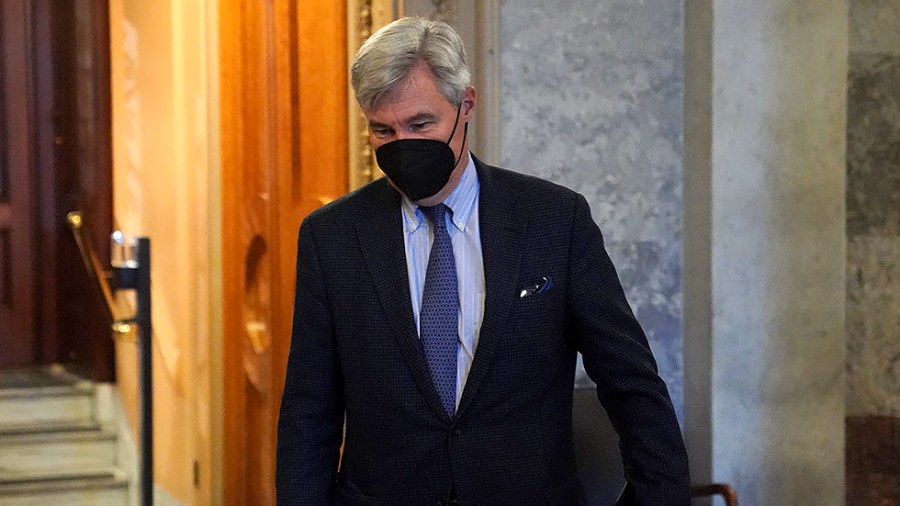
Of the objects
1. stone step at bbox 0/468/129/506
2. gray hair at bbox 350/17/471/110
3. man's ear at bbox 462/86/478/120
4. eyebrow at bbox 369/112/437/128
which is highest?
gray hair at bbox 350/17/471/110

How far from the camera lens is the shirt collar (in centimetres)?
172

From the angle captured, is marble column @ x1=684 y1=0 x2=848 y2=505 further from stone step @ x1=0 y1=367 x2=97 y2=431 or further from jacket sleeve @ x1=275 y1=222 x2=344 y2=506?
stone step @ x1=0 y1=367 x2=97 y2=431

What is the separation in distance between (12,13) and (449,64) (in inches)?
199

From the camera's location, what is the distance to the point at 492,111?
8.44 ft

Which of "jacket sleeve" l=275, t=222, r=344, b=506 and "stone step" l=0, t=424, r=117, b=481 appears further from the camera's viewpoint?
"stone step" l=0, t=424, r=117, b=481

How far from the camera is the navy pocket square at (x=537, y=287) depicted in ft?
5.51

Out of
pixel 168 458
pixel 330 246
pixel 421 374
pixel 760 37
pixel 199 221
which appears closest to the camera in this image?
pixel 421 374

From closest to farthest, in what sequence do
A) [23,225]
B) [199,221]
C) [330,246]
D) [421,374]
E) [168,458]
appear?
[421,374] < [330,246] < [199,221] < [168,458] < [23,225]

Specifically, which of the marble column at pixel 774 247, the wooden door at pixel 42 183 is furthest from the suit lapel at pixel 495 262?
the wooden door at pixel 42 183

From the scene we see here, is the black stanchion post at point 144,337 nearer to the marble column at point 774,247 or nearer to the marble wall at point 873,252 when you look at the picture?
the marble column at point 774,247

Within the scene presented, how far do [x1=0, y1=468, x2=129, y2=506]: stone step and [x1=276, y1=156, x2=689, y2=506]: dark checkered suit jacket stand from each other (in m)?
3.44

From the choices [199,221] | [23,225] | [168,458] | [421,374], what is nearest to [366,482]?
[421,374]

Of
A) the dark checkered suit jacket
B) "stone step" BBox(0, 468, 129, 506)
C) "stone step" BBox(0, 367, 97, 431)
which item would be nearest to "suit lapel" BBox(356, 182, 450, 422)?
the dark checkered suit jacket

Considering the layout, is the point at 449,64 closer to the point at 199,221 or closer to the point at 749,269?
the point at 749,269
